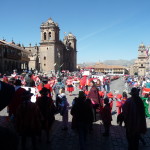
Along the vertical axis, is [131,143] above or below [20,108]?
below

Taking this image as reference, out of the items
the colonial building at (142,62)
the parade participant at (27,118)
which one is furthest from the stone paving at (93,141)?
the colonial building at (142,62)

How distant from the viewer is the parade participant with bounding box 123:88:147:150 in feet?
14.4

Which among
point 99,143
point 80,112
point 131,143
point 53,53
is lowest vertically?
point 99,143

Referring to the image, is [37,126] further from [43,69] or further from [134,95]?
[43,69]

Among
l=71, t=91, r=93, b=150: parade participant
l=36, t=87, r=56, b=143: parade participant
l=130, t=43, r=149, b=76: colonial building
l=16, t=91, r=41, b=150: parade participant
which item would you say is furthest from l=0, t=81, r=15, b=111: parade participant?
l=130, t=43, r=149, b=76: colonial building

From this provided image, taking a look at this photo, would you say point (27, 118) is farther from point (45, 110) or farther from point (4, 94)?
point (4, 94)

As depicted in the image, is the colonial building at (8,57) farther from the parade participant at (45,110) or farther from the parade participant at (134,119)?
the parade participant at (134,119)

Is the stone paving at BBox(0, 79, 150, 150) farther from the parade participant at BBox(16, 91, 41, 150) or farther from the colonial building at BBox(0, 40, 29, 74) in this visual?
the colonial building at BBox(0, 40, 29, 74)

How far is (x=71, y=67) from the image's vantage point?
93.4 m

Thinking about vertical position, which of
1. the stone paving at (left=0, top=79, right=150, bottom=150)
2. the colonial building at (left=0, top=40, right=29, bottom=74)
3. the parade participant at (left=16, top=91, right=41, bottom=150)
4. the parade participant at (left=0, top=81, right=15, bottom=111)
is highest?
the colonial building at (left=0, top=40, right=29, bottom=74)

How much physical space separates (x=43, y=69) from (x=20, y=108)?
2386 inches

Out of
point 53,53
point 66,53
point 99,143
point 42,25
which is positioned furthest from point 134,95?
point 66,53

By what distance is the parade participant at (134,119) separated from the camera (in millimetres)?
4395

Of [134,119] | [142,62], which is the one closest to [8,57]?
[134,119]
